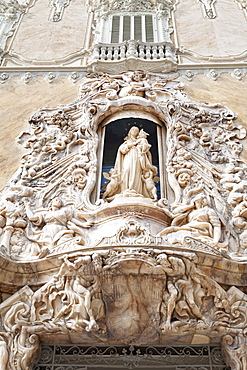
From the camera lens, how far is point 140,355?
5.99 metres

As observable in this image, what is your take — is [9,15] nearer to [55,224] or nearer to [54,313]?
[55,224]

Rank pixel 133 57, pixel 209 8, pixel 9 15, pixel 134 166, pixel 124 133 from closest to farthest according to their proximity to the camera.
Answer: pixel 134 166 → pixel 124 133 → pixel 133 57 → pixel 9 15 → pixel 209 8

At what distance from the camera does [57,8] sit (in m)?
13.3

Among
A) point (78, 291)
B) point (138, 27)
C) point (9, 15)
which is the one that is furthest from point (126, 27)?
point (78, 291)

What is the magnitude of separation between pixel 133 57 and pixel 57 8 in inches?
158

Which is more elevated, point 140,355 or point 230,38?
point 230,38

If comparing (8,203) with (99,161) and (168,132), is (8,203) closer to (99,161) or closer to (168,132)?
(99,161)

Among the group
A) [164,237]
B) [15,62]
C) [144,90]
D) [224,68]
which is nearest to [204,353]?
[164,237]

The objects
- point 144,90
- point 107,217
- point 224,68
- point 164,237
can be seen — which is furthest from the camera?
point 224,68

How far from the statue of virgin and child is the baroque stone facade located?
2cm

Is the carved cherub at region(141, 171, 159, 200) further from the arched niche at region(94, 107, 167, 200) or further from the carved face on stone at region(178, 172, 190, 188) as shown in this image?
the arched niche at region(94, 107, 167, 200)

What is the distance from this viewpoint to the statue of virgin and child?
7.56 metres

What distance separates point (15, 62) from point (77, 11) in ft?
10.1

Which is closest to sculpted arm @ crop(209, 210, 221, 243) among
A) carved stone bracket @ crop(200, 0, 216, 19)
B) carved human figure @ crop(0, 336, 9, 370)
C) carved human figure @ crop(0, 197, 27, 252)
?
carved human figure @ crop(0, 197, 27, 252)
